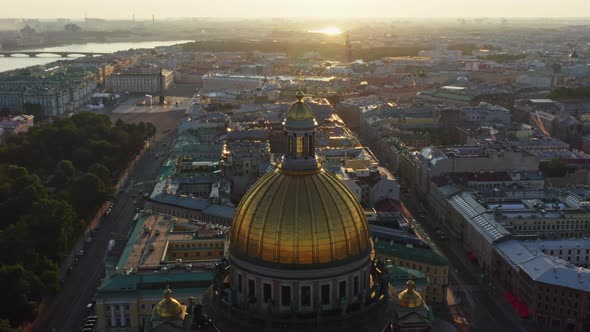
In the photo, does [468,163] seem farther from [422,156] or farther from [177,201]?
[177,201]

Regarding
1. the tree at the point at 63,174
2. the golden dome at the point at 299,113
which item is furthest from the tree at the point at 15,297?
the tree at the point at 63,174

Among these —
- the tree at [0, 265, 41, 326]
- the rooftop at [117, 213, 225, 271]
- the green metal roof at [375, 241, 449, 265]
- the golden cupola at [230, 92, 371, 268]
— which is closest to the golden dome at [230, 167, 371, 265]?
the golden cupola at [230, 92, 371, 268]

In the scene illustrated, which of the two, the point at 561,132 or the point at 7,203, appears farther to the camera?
the point at 561,132

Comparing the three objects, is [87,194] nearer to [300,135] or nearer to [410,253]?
[410,253]

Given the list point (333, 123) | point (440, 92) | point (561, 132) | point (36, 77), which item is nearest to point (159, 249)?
point (333, 123)

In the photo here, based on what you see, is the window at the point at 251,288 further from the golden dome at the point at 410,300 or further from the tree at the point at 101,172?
the tree at the point at 101,172

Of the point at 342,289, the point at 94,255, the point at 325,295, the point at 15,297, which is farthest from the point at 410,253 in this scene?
the point at 325,295
